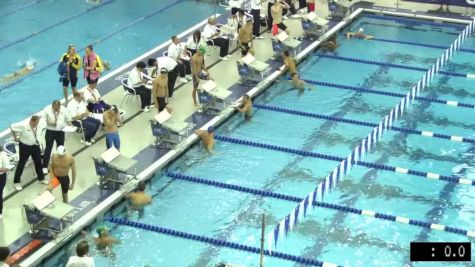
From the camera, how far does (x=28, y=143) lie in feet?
39.7

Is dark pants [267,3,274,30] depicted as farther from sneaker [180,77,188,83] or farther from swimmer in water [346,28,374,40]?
sneaker [180,77,188,83]

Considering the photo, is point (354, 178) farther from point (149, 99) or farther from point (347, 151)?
point (149, 99)

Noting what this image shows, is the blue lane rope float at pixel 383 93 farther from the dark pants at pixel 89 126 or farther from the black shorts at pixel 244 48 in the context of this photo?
the dark pants at pixel 89 126

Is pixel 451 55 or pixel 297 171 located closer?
pixel 297 171

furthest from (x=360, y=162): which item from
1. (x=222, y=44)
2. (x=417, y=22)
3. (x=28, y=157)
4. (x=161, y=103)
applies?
(x=417, y=22)

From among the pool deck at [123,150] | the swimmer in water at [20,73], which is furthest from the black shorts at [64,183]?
the swimmer in water at [20,73]

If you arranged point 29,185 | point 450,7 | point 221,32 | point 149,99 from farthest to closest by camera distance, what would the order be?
point 450,7 → point 221,32 → point 149,99 → point 29,185

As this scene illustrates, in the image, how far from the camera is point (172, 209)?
12633 millimetres

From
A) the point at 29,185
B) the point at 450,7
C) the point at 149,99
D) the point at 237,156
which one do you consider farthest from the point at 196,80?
the point at 450,7

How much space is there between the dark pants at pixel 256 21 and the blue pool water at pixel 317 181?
1.88 meters

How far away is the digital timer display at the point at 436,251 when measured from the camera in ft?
24.5

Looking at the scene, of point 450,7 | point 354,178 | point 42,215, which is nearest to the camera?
point 42,215

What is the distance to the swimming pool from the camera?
16250 millimetres

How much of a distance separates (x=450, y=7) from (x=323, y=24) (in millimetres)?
3952
